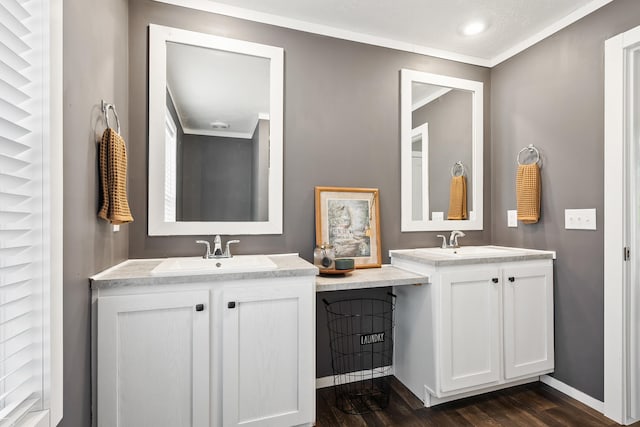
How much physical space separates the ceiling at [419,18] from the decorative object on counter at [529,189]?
815 millimetres

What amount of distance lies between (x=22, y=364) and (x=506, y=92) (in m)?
3.15

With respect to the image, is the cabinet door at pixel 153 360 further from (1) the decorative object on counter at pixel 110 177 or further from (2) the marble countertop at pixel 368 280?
(2) the marble countertop at pixel 368 280

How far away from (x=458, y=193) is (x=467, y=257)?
2.60ft

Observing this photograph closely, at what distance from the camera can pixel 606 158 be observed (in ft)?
6.21

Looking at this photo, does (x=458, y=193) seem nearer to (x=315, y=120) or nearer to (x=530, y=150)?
(x=530, y=150)

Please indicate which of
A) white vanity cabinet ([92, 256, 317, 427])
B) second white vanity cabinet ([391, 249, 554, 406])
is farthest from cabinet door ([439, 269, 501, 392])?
white vanity cabinet ([92, 256, 317, 427])

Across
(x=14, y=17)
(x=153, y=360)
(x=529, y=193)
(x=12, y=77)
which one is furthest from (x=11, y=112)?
(x=529, y=193)

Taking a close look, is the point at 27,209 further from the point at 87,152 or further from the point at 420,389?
the point at 420,389

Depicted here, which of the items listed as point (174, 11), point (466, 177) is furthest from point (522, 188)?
point (174, 11)

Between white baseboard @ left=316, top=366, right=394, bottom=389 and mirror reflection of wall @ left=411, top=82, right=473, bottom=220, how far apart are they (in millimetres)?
1117

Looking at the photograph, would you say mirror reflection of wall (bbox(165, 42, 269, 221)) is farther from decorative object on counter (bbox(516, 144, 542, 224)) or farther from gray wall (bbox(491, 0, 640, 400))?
gray wall (bbox(491, 0, 640, 400))

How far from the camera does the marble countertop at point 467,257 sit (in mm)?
1942

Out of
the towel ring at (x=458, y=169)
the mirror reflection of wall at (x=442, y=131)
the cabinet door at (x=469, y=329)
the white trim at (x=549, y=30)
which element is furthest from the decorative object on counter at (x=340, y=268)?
the white trim at (x=549, y=30)

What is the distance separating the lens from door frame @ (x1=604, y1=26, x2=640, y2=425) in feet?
5.95
